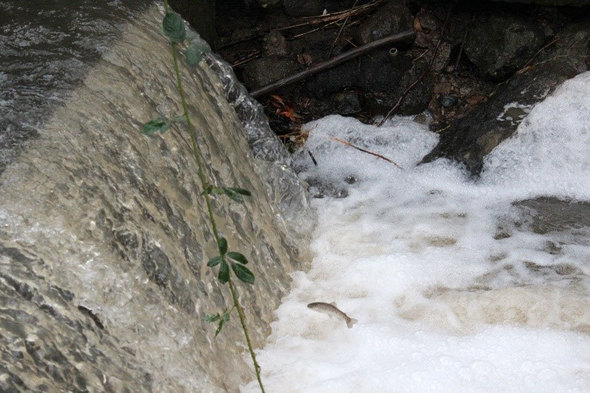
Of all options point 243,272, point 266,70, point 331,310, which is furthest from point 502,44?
point 243,272

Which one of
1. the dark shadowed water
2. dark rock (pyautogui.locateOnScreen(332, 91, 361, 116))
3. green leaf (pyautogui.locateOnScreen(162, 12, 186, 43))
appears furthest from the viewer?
dark rock (pyautogui.locateOnScreen(332, 91, 361, 116))

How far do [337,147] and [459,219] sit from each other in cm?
101

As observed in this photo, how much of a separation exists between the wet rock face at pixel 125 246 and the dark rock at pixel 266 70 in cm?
116

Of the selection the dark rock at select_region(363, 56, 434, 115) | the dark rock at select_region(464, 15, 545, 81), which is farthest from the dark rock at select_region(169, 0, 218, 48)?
the dark rock at select_region(464, 15, 545, 81)

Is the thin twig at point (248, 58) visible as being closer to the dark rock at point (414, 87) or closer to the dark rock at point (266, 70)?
the dark rock at point (266, 70)

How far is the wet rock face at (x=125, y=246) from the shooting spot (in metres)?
1.81

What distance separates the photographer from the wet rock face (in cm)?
181

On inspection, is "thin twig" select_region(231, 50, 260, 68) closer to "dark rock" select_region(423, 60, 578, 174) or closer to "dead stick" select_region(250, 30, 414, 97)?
"dead stick" select_region(250, 30, 414, 97)

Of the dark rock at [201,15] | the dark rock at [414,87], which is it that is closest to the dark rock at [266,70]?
the dark rock at [201,15]

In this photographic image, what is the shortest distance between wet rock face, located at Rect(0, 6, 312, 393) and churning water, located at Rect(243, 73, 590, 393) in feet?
0.86

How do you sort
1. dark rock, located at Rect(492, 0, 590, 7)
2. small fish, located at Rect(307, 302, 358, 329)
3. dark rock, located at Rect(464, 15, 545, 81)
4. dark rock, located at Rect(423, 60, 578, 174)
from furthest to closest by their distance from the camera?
dark rock, located at Rect(464, 15, 545, 81), dark rock, located at Rect(492, 0, 590, 7), dark rock, located at Rect(423, 60, 578, 174), small fish, located at Rect(307, 302, 358, 329)

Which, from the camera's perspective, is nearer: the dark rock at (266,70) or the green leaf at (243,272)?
the green leaf at (243,272)

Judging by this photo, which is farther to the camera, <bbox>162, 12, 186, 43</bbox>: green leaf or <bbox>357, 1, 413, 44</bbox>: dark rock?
<bbox>357, 1, 413, 44</bbox>: dark rock

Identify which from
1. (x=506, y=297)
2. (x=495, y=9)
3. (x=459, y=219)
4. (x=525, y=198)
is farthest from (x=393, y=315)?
(x=495, y=9)
